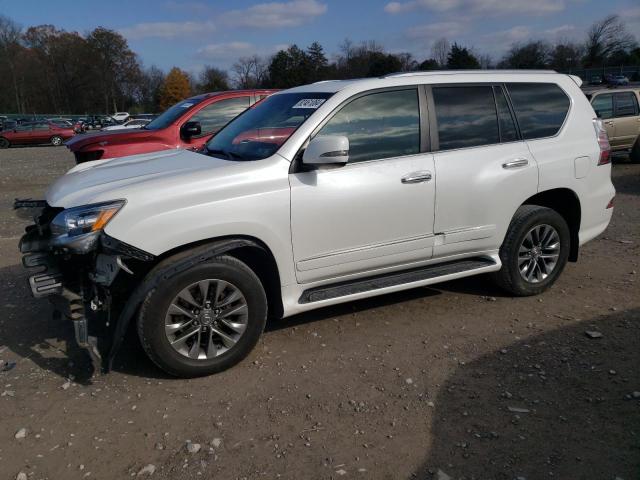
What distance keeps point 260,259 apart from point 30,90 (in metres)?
78.5

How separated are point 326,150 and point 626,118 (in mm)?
11782

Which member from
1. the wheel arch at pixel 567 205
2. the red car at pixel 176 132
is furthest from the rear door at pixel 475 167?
the red car at pixel 176 132

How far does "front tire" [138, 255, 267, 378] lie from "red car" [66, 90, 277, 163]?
14.5 feet

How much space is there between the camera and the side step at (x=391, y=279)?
3900mm

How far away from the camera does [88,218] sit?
130 inches

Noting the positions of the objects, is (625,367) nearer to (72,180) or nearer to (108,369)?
(108,369)

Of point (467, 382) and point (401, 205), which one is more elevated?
point (401, 205)

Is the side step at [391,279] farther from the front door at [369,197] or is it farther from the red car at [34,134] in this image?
the red car at [34,134]

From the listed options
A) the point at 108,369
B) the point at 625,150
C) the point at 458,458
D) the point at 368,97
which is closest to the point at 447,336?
the point at 458,458

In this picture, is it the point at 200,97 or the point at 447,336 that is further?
the point at 200,97

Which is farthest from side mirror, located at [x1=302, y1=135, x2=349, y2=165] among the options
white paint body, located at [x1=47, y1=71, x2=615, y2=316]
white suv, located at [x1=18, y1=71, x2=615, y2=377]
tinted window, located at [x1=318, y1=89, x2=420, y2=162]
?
tinted window, located at [x1=318, y1=89, x2=420, y2=162]

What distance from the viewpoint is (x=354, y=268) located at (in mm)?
4004

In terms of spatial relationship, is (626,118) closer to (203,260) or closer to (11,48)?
(203,260)

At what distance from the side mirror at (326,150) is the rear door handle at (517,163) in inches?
61.5
